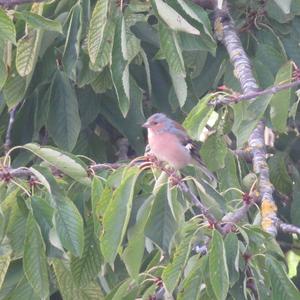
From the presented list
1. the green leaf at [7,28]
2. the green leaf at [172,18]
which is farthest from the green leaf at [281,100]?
the green leaf at [7,28]

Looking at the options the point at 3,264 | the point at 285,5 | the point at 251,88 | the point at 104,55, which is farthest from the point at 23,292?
the point at 285,5

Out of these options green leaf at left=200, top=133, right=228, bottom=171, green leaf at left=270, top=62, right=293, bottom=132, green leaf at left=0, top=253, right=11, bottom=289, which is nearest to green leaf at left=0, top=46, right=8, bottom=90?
green leaf at left=0, top=253, right=11, bottom=289

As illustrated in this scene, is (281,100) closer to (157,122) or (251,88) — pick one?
(251,88)

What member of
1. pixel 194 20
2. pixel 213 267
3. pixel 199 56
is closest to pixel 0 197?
pixel 213 267

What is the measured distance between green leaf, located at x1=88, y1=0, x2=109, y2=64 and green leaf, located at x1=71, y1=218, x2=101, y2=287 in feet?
2.53

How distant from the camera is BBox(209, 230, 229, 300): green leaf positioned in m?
3.06

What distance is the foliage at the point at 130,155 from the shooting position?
329 centimetres

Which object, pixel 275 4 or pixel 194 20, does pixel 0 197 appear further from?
pixel 275 4

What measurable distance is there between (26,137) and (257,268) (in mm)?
1842

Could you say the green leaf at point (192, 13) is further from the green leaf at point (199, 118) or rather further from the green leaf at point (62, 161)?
the green leaf at point (62, 161)

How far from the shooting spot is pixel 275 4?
185 inches

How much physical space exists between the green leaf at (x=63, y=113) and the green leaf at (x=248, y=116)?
105 centimetres

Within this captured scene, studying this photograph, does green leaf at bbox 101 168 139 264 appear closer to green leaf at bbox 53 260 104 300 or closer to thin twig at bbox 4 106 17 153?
green leaf at bbox 53 260 104 300

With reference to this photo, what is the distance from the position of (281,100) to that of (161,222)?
75 centimetres
